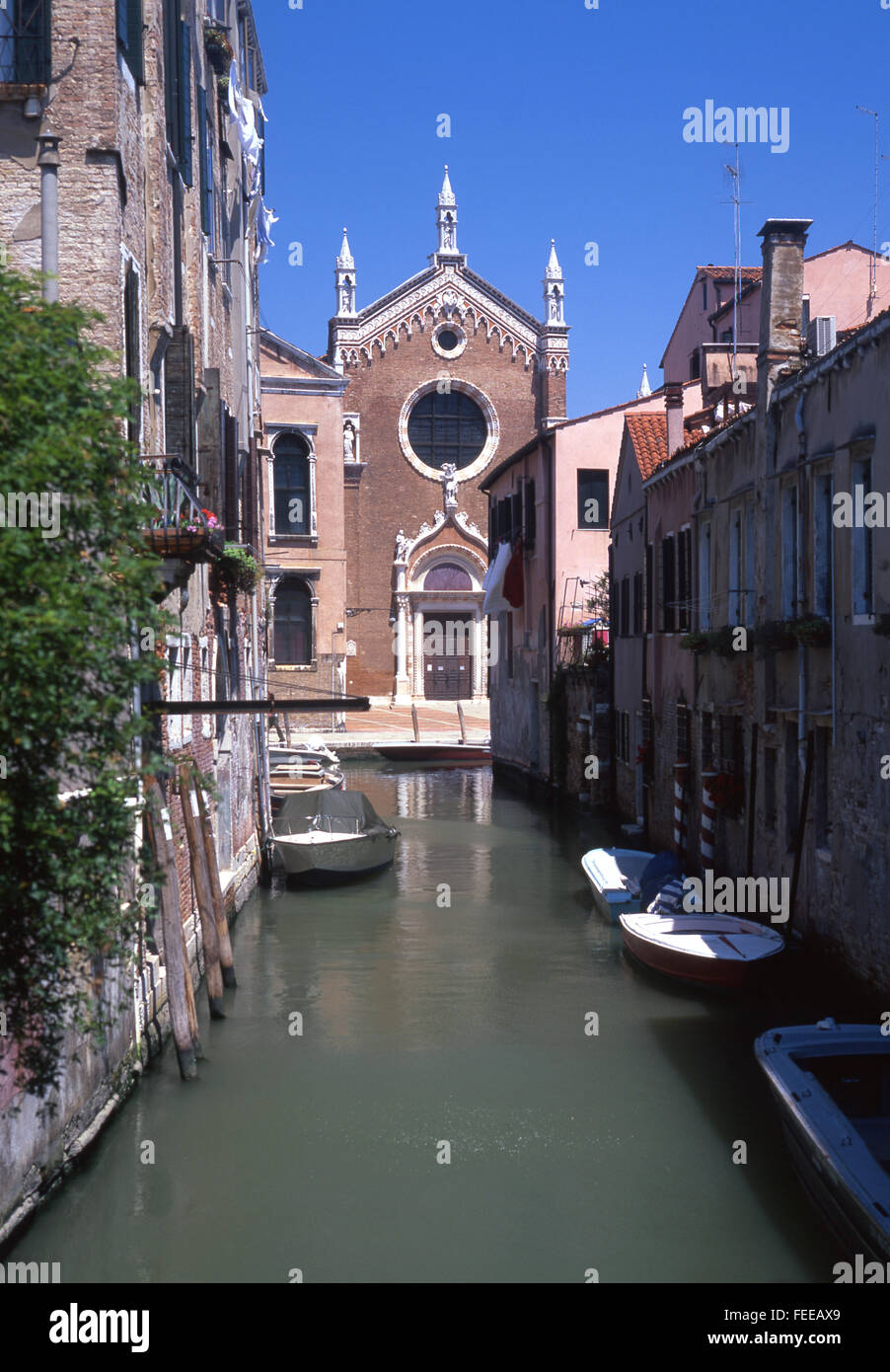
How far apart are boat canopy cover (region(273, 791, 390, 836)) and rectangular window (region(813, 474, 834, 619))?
853cm

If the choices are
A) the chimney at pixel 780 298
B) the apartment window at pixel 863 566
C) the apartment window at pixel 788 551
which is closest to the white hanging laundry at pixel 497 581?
the chimney at pixel 780 298

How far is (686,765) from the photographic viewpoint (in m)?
17.6

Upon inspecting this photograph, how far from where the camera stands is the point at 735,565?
1577 cm

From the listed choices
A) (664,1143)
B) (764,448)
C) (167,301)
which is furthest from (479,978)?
(167,301)

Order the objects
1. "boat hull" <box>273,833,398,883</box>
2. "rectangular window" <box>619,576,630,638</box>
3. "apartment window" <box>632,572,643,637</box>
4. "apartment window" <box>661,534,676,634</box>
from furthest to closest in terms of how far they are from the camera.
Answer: "rectangular window" <box>619,576,630,638</box> → "apartment window" <box>632,572,643,637</box> → "apartment window" <box>661,534,676,634</box> → "boat hull" <box>273,833,398,883</box>

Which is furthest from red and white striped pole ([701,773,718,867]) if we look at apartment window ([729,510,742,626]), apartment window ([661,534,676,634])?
apartment window ([661,534,676,634])

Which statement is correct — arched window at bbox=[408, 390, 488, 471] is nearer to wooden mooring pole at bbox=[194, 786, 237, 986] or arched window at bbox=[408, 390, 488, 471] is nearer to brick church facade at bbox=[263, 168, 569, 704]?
brick church facade at bbox=[263, 168, 569, 704]

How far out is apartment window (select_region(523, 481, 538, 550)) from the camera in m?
30.5

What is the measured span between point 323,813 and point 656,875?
18.6 ft

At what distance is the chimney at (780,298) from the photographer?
13844mm

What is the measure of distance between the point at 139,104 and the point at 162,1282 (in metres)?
8.37

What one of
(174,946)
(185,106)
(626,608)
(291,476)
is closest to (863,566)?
(174,946)

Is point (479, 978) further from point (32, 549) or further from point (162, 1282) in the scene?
point (32, 549)

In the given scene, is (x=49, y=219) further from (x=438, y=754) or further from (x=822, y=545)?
(x=438, y=754)
